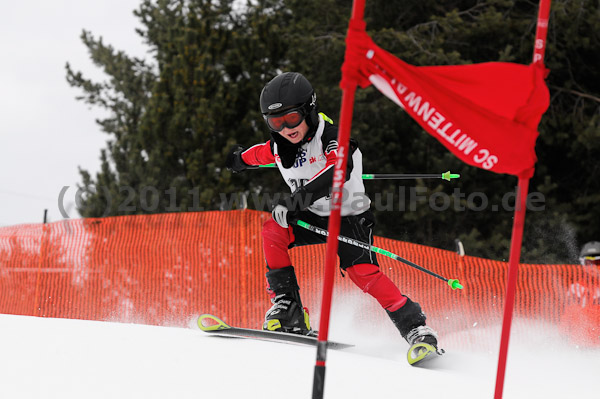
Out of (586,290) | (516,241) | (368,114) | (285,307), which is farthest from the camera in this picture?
(368,114)

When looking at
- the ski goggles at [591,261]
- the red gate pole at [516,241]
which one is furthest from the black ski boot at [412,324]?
the ski goggles at [591,261]

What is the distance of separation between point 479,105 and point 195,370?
1.97 meters

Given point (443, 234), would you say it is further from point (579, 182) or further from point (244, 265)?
point (244, 265)

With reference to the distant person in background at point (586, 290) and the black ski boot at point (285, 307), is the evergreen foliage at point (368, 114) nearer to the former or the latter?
the distant person in background at point (586, 290)

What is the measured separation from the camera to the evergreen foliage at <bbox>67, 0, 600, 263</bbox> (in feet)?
41.8

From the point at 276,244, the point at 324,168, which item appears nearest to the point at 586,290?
the point at 276,244

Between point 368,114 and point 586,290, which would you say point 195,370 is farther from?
point 368,114

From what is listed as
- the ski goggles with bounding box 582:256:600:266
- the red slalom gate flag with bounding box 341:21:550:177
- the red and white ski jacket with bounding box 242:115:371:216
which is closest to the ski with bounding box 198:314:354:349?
the red and white ski jacket with bounding box 242:115:371:216

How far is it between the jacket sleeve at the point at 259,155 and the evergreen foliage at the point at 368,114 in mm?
6467

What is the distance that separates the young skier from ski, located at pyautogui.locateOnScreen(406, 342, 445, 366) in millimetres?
114

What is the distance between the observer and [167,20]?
15.8 m

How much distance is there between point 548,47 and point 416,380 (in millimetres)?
12848

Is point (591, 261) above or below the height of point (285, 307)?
above

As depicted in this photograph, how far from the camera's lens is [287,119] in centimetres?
443
